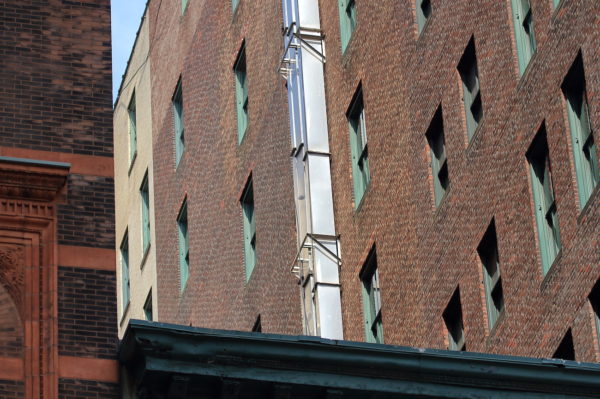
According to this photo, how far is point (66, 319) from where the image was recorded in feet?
67.6

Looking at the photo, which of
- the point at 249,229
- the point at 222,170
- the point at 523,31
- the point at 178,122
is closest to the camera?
the point at 523,31

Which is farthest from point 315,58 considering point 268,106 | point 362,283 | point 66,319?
point 66,319

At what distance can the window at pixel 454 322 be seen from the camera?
3306 cm

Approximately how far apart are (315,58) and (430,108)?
7.37 m

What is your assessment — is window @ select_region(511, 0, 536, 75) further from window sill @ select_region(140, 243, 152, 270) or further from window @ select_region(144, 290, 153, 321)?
window sill @ select_region(140, 243, 152, 270)

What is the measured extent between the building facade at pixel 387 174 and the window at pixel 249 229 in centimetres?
5

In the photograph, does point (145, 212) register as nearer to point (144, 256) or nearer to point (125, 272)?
point (144, 256)

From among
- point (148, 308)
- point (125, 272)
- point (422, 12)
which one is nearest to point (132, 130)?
point (125, 272)

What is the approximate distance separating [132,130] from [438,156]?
26.7m

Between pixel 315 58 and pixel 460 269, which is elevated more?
pixel 315 58

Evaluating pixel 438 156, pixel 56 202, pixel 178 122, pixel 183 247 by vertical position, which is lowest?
pixel 56 202

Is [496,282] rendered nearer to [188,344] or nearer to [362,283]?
[362,283]

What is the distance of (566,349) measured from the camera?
2891cm

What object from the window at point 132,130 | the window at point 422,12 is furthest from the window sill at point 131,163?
the window at point 422,12
